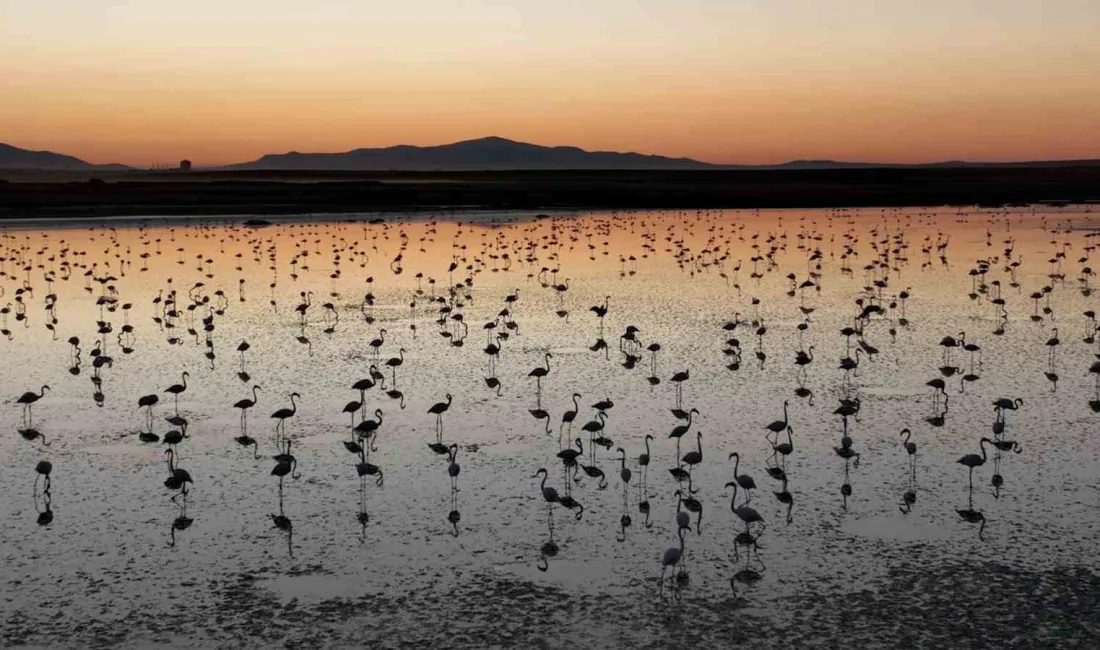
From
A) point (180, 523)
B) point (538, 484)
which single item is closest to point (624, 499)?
point (538, 484)

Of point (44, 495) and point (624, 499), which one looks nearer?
point (624, 499)

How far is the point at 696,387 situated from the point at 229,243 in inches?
1244

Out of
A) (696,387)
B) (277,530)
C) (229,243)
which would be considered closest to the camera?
(277,530)

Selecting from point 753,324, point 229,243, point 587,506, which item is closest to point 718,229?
point 229,243

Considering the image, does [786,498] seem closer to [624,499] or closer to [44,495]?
[624,499]

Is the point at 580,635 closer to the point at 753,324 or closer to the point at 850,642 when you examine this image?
the point at 850,642

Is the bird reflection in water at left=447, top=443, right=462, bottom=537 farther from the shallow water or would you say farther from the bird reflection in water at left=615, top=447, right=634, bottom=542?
the bird reflection in water at left=615, top=447, right=634, bottom=542

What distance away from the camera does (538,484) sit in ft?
40.3

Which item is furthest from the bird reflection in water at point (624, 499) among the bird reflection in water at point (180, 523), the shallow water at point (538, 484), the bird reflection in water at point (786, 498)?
the bird reflection in water at point (180, 523)

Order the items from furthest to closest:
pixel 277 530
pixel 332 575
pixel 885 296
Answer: pixel 885 296
pixel 277 530
pixel 332 575

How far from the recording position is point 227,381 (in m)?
17.7

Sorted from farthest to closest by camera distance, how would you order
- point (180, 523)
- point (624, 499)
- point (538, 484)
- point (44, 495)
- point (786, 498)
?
point (538, 484), point (44, 495), point (624, 499), point (786, 498), point (180, 523)

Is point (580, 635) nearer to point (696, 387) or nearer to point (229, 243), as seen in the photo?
point (696, 387)

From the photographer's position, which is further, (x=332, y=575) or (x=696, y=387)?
(x=696, y=387)
